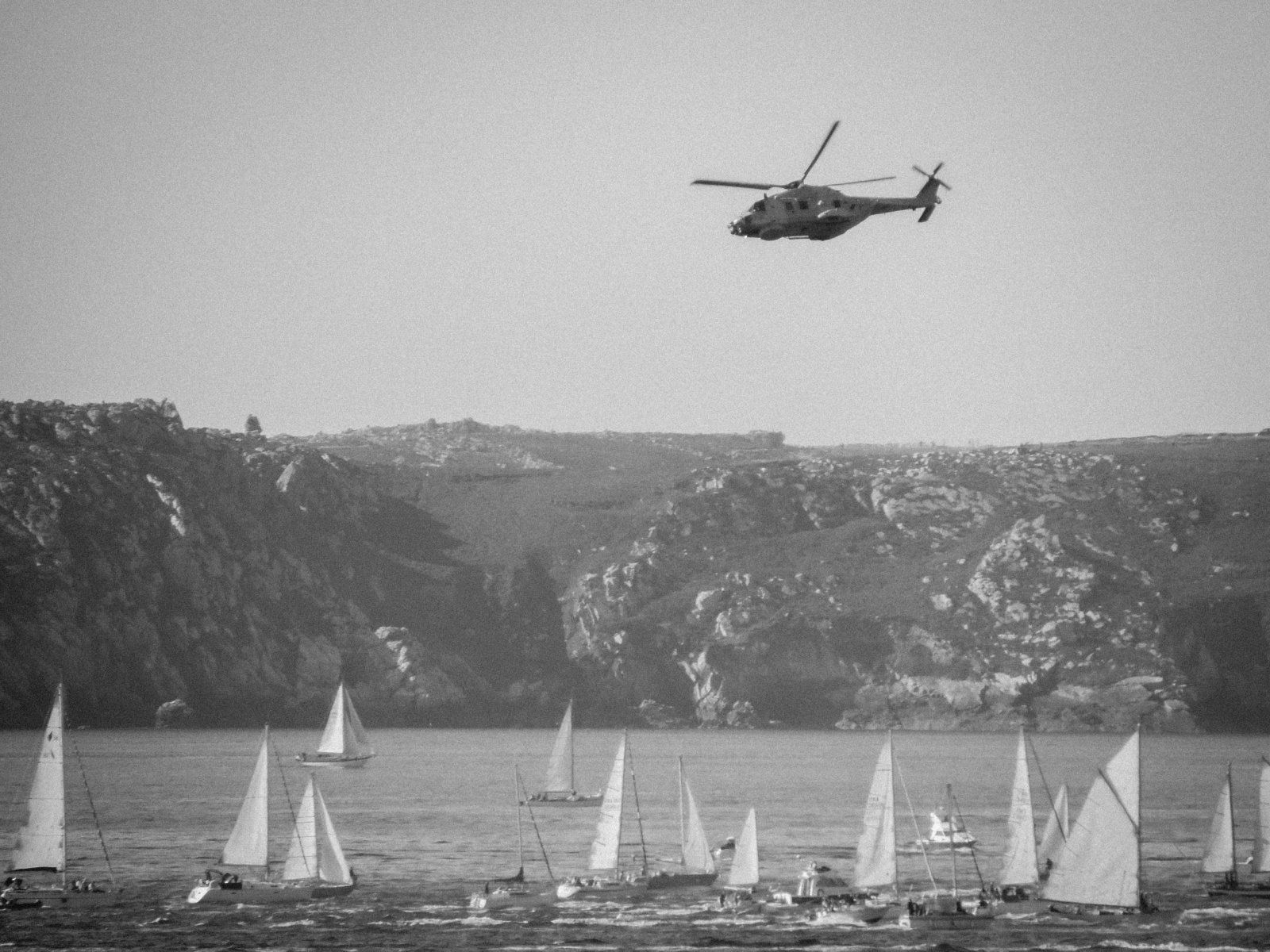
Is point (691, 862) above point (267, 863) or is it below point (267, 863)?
below

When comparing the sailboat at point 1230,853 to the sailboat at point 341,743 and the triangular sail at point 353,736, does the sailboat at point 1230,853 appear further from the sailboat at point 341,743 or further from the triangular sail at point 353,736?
the triangular sail at point 353,736

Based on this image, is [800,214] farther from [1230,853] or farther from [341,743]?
[341,743]

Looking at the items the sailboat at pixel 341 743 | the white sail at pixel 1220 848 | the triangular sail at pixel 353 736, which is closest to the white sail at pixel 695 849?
the white sail at pixel 1220 848

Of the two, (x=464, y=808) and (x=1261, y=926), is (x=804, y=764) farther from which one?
(x=1261, y=926)

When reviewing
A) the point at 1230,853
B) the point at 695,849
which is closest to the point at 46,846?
the point at 695,849

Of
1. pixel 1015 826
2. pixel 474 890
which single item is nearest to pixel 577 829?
pixel 474 890

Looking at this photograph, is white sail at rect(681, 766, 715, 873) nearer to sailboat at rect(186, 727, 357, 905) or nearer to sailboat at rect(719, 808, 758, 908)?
sailboat at rect(719, 808, 758, 908)
